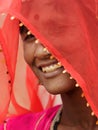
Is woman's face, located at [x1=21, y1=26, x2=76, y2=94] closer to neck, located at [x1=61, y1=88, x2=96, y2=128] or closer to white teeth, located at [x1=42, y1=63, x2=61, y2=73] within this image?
white teeth, located at [x1=42, y1=63, x2=61, y2=73]

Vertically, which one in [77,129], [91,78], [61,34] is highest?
[61,34]

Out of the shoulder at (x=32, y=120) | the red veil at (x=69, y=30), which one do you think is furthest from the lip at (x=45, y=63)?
the shoulder at (x=32, y=120)

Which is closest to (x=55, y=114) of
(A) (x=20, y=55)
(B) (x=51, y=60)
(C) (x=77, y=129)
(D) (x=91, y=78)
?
(C) (x=77, y=129)

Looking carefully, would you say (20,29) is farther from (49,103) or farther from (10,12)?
(49,103)

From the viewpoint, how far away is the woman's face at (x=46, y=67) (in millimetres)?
1351

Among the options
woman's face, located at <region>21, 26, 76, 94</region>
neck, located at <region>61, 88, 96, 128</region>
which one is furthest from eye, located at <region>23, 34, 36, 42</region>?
neck, located at <region>61, 88, 96, 128</region>

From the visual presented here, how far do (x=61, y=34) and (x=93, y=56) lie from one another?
10 centimetres

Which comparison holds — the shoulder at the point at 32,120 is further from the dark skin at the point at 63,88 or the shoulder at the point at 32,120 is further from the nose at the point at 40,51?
the nose at the point at 40,51

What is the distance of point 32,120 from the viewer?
1704 mm

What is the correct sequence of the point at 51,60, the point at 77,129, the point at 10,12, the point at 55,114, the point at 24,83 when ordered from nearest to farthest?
the point at 10,12, the point at 51,60, the point at 77,129, the point at 55,114, the point at 24,83

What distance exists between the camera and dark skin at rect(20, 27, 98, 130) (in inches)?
53.6

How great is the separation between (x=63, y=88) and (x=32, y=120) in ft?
1.20

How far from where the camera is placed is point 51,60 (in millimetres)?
1354

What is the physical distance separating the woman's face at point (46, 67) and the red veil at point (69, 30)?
9 centimetres
